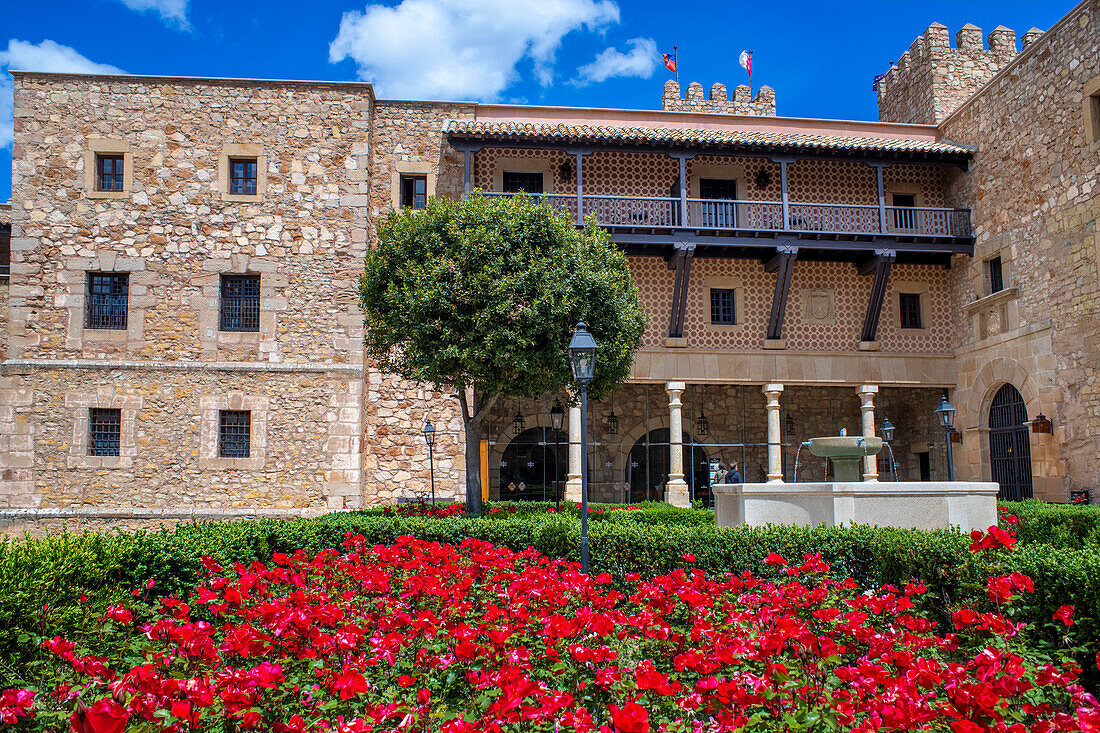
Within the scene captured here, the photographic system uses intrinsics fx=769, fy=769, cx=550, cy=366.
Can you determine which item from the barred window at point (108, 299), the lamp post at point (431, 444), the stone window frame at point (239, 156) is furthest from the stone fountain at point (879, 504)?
the barred window at point (108, 299)

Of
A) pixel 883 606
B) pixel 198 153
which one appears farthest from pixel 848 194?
pixel 883 606

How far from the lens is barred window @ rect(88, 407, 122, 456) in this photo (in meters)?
15.2

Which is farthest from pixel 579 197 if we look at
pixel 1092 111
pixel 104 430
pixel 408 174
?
pixel 104 430

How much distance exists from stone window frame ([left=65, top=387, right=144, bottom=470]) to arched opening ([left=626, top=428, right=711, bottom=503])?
11.3 metres

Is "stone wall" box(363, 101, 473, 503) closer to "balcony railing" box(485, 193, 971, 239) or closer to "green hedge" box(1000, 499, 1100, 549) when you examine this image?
"balcony railing" box(485, 193, 971, 239)

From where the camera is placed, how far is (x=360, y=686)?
284 cm

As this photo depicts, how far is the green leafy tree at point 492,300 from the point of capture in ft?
37.4

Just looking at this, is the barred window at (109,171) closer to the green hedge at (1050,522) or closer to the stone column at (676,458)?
the stone column at (676,458)

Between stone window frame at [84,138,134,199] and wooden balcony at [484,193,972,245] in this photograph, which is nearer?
stone window frame at [84,138,134,199]

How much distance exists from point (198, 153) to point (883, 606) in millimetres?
16070

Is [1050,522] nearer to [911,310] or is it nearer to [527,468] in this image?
[911,310]

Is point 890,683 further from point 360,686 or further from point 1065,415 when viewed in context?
point 1065,415

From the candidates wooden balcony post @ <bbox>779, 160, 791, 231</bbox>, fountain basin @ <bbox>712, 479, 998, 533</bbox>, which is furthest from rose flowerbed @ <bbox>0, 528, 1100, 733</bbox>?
wooden balcony post @ <bbox>779, 160, 791, 231</bbox>

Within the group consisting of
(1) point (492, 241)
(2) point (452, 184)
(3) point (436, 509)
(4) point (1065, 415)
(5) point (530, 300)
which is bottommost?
(3) point (436, 509)
